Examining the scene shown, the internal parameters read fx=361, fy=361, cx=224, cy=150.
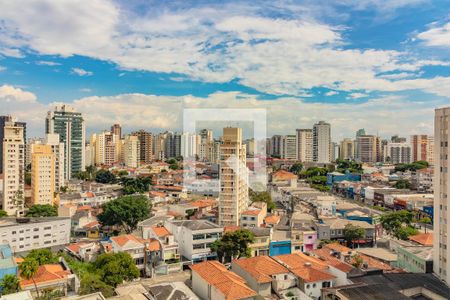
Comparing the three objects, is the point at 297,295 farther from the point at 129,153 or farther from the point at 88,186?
the point at 129,153

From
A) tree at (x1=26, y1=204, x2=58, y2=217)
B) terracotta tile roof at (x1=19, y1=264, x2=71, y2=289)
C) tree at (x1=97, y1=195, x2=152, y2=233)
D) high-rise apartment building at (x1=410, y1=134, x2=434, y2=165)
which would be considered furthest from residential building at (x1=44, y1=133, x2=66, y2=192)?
high-rise apartment building at (x1=410, y1=134, x2=434, y2=165)

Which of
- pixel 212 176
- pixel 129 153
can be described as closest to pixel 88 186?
pixel 212 176

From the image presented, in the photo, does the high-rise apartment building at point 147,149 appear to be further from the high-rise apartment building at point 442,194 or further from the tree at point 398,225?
the high-rise apartment building at point 442,194

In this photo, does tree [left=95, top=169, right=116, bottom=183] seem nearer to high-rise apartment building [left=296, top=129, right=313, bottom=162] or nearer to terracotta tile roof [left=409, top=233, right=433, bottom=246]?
high-rise apartment building [left=296, top=129, right=313, bottom=162]

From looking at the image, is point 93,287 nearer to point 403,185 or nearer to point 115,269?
point 115,269

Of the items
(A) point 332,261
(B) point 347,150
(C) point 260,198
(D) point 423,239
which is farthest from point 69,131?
(B) point 347,150

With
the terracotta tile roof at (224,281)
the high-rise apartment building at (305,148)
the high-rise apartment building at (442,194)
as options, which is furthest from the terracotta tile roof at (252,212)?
the high-rise apartment building at (305,148)

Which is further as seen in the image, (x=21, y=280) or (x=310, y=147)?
(x=310, y=147)
